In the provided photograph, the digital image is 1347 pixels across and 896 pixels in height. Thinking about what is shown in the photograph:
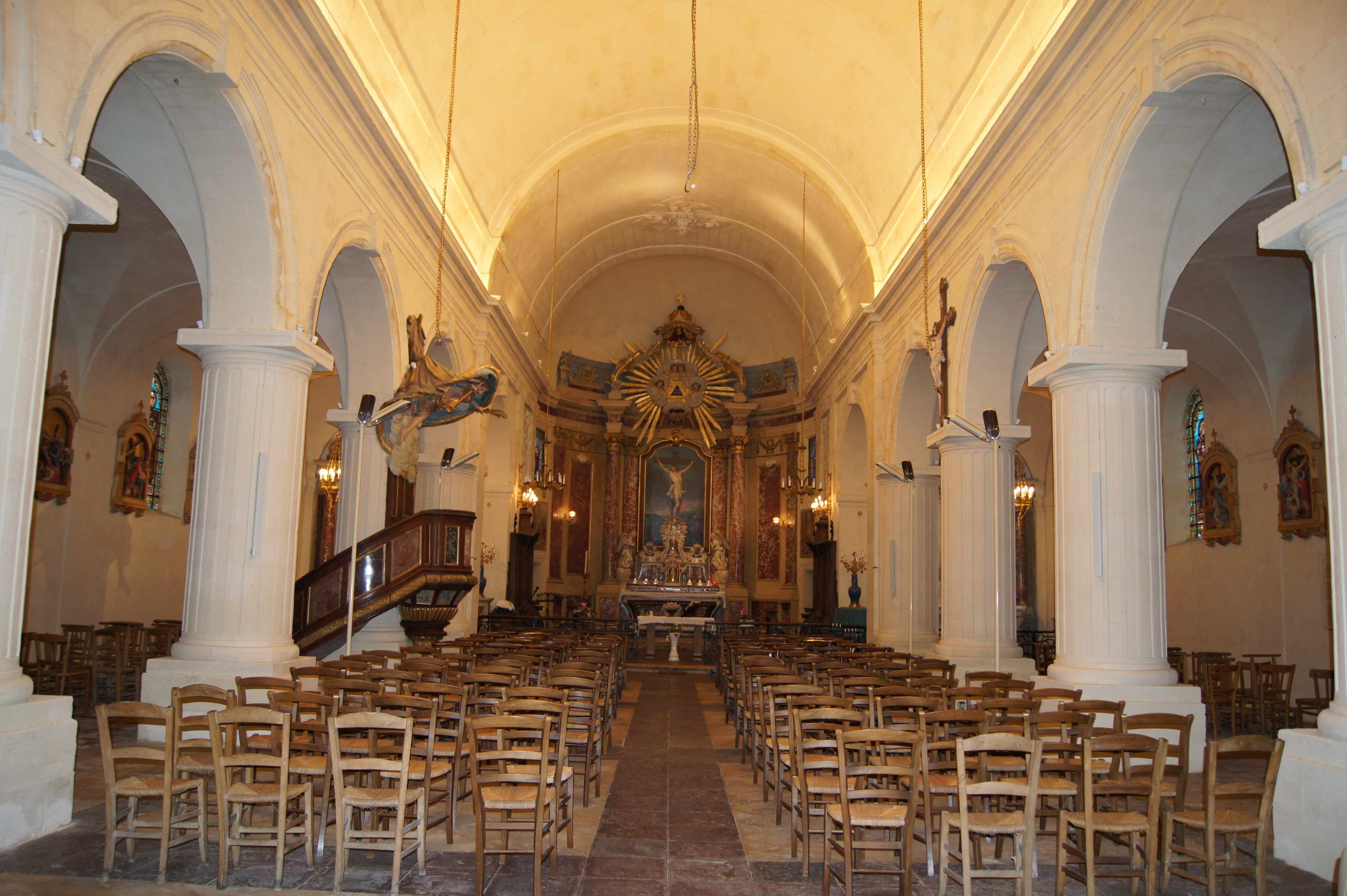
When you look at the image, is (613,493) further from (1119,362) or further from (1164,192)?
(1164,192)

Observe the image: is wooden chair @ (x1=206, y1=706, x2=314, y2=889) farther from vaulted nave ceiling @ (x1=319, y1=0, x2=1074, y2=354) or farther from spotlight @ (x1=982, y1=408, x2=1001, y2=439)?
vaulted nave ceiling @ (x1=319, y1=0, x2=1074, y2=354)

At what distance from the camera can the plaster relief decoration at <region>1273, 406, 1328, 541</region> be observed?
13.7 meters

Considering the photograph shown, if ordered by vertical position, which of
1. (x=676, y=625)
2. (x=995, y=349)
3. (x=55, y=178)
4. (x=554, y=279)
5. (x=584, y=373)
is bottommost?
(x=676, y=625)

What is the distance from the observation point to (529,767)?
5566mm

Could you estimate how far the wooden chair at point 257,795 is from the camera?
4746mm

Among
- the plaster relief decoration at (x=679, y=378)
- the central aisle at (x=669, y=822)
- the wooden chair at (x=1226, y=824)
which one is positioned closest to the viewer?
the wooden chair at (x=1226, y=824)

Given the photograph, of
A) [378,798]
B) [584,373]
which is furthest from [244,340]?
[584,373]

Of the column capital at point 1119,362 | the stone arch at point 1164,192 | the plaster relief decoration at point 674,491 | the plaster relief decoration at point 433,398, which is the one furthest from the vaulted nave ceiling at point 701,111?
the plaster relief decoration at point 674,491

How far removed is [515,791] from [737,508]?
2329 cm

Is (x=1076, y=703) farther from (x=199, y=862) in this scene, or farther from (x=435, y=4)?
(x=435, y=4)

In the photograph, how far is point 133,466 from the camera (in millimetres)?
16500

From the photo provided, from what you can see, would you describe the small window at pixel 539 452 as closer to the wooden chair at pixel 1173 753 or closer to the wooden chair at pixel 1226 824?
the wooden chair at pixel 1173 753

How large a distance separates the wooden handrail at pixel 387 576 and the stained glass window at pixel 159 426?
7.85m

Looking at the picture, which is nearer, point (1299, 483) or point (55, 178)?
point (55, 178)
